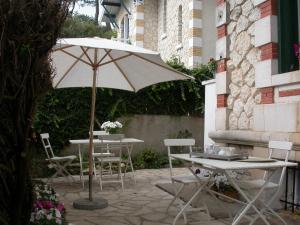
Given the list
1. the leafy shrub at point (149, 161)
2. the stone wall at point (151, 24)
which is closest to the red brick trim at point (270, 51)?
the leafy shrub at point (149, 161)

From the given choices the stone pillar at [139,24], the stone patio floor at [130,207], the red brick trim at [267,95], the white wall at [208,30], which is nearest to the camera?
the stone patio floor at [130,207]

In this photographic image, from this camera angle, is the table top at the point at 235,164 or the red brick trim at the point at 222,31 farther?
the red brick trim at the point at 222,31

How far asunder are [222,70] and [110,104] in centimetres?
376

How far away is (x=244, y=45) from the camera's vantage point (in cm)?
604

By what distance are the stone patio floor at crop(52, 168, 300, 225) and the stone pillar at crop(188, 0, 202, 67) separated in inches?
206

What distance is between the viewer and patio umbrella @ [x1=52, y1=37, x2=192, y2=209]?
5.40 meters

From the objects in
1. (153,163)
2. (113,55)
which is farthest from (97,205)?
(153,163)

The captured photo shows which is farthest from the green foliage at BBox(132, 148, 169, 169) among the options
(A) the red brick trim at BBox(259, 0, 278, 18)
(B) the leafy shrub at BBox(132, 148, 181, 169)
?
(A) the red brick trim at BBox(259, 0, 278, 18)

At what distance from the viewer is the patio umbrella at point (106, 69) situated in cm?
540

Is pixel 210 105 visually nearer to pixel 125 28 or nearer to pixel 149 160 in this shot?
pixel 149 160

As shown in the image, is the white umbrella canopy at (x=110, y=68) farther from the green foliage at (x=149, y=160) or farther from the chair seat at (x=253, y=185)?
the green foliage at (x=149, y=160)

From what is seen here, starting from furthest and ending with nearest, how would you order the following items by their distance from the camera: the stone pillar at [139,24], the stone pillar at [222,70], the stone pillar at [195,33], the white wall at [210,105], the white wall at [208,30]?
the stone pillar at [139,24] → the white wall at [208,30] → the stone pillar at [195,33] → the white wall at [210,105] → the stone pillar at [222,70]

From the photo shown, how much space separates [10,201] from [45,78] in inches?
31.8

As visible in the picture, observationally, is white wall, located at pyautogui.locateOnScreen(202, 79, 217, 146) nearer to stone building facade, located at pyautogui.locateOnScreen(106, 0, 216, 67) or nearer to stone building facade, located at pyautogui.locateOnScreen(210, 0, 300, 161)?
stone building facade, located at pyautogui.locateOnScreen(210, 0, 300, 161)
